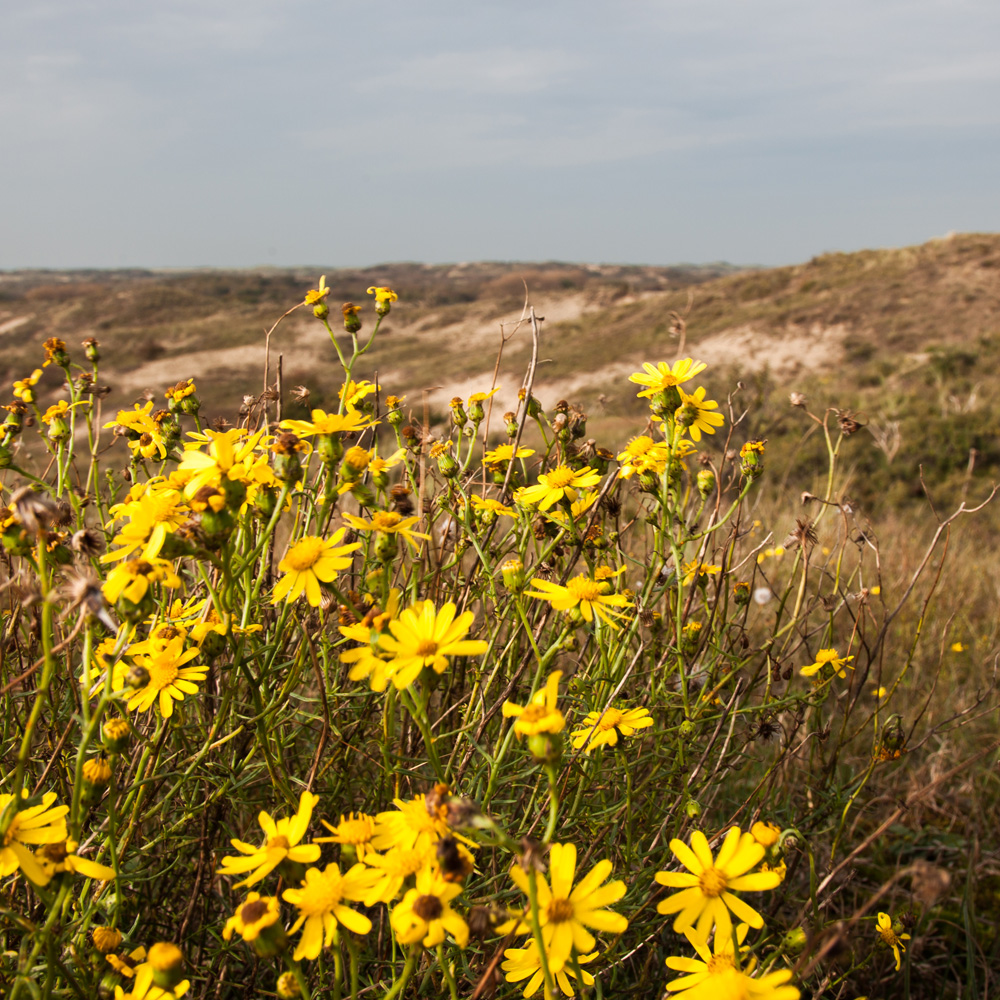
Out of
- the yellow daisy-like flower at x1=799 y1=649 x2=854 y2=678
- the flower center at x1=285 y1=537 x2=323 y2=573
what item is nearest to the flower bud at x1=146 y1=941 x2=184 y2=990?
the flower center at x1=285 y1=537 x2=323 y2=573

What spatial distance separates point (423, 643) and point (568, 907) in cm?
38

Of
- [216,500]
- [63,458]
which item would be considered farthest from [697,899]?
[63,458]

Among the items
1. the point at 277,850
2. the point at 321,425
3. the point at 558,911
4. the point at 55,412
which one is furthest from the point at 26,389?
the point at 558,911

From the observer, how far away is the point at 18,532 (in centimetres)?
118

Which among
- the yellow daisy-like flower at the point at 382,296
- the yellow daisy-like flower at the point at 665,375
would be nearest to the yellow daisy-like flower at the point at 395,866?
the yellow daisy-like flower at the point at 665,375

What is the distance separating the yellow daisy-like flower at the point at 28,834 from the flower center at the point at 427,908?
1.52 feet

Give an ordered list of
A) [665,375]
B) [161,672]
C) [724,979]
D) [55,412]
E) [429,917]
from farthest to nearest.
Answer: [55,412] < [665,375] < [161,672] < [724,979] < [429,917]

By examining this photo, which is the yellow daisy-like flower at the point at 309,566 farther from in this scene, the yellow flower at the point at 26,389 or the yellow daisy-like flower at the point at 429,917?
the yellow flower at the point at 26,389

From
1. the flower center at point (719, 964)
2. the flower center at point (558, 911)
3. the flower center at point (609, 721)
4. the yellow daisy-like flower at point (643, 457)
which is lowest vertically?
the flower center at point (719, 964)

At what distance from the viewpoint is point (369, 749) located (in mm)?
1877

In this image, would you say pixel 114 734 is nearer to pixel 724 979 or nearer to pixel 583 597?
pixel 583 597

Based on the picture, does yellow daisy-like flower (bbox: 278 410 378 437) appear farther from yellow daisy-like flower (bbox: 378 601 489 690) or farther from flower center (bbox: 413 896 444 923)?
flower center (bbox: 413 896 444 923)

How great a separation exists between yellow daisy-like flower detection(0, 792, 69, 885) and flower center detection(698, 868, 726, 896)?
848 mm

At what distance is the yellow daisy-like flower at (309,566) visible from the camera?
3.76 feet
